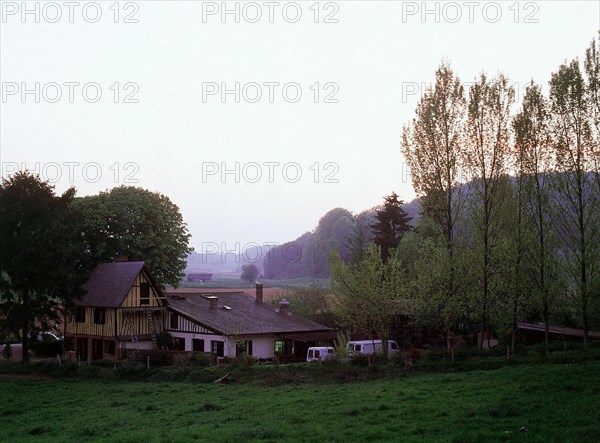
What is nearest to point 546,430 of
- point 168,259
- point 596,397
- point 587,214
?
point 596,397

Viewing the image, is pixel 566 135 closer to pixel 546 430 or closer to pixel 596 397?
pixel 596 397

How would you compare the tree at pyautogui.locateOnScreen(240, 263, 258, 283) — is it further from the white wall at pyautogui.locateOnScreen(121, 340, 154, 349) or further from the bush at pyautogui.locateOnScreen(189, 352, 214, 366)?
the bush at pyautogui.locateOnScreen(189, 352, 214, 366)

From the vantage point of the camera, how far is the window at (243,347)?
44.2 m

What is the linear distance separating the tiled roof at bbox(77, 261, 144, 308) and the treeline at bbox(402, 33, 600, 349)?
2245 centimetres

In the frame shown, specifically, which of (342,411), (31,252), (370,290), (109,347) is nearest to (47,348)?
(109,347)

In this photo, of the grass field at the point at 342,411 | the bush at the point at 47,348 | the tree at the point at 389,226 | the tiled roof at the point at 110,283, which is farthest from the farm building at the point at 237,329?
the tree at the point at 389,226

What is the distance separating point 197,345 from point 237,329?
3703mm

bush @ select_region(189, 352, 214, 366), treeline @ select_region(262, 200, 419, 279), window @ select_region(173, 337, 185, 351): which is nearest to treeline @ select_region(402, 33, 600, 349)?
bush @ select_region(189, 352, 214, 366)

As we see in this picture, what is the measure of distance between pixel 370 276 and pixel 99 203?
29.7 metres

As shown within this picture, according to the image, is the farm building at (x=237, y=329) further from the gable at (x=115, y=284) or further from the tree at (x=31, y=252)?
the tree at (x=31, y=252)

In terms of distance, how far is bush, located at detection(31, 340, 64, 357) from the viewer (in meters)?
51.9

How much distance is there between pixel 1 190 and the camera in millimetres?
42344

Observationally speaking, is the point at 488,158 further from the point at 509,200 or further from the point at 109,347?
the point at 109,347

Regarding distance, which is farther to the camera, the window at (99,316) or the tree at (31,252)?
the window at (99,316)
